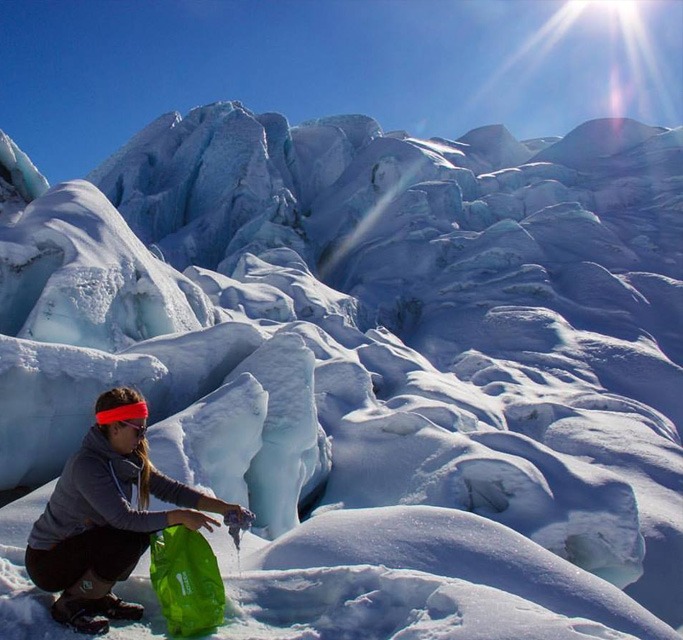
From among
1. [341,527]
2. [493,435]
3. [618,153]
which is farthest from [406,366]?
[618,153]

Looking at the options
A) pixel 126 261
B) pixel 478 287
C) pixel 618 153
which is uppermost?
pixel 618 153

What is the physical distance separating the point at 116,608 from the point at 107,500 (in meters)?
0.51

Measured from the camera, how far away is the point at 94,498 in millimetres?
2234

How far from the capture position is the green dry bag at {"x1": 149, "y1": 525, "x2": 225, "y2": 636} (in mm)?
2287

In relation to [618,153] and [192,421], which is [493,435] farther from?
[618,153]

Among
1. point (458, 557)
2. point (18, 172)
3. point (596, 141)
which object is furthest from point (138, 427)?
point (596, 141)

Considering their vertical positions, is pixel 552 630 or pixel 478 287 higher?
pixel 478 287

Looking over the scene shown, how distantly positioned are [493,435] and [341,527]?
511 cm

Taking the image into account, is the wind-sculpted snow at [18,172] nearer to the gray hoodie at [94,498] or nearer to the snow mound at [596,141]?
the gray hoodie at [94,498]

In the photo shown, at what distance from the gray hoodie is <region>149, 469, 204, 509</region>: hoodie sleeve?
11cm

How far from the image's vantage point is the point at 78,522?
7.63ft

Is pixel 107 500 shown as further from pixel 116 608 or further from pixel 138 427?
pixel 116 608

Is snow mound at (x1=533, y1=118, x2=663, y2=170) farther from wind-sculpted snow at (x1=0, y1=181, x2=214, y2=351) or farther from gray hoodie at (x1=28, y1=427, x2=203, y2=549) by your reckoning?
gray hoodie at (x1=28, y1=427, x2=203, y2=549)

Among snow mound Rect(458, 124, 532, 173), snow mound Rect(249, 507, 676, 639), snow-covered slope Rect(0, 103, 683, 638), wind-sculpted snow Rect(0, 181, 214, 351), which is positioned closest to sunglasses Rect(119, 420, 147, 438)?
snow-covered slope Rect(0, 103, 683, 638)
